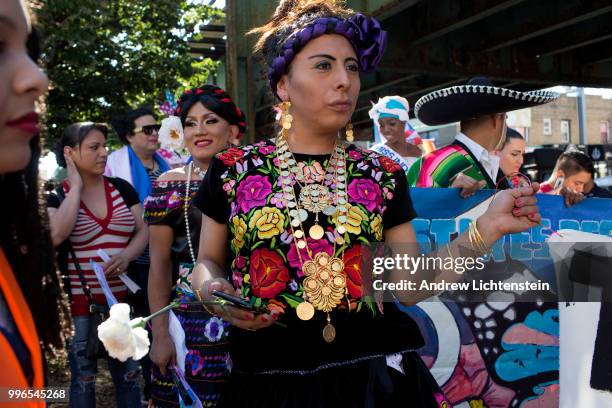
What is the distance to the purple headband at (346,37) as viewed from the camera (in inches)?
89.0

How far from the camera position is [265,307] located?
2.01m

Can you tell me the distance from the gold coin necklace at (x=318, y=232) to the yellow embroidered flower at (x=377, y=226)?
107 millimetres

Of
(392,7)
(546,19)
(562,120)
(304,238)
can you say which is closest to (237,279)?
(304,238)

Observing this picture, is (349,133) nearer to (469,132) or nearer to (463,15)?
(469,132)

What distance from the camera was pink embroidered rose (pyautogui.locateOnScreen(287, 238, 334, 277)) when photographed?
2094mm

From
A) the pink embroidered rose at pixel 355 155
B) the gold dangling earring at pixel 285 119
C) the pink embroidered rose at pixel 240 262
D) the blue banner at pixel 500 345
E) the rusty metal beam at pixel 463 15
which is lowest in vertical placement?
the blue banner at pixel 500 345

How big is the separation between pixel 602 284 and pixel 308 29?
228 cm

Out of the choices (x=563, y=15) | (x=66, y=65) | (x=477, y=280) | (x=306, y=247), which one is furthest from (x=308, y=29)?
(x=66, y=65)

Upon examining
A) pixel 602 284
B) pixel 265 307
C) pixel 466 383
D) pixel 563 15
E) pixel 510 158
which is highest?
pixel 563 15

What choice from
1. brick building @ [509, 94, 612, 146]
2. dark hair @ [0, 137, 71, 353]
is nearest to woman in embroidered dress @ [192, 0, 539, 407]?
dark hair @ [0, 137, 71, 353]

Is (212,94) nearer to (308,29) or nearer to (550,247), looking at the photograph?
(308,29)

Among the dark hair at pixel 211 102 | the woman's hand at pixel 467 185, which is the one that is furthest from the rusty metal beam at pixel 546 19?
the dark hair at pixel 211 102

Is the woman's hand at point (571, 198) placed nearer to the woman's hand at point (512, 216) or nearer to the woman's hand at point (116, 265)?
the woman's hand at point (512, 216)

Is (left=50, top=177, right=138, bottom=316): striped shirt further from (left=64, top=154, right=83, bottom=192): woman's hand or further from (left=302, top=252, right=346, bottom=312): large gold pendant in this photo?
(left=302, top=252, right=346, bottom=312): large gold pendant
